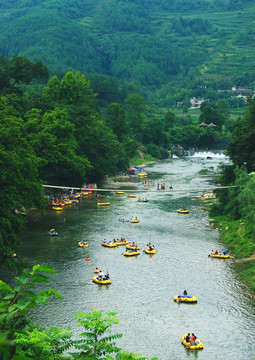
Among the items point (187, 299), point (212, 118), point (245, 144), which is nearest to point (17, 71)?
point (245, 144)

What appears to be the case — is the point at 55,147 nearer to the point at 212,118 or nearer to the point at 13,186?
the point at 13,186

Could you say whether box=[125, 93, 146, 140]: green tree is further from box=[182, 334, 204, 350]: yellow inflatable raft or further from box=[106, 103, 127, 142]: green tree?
box=[182, 334, 204, 350]: yellow inflatable raft

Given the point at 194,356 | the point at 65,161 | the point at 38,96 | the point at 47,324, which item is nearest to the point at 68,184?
the point at 65,161

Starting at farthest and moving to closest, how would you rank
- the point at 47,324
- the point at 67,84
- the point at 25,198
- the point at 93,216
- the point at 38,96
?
the point at 67,84 < the point at 38,96 < the point at 93,216 < the point at 25,198 < the point at 47,324

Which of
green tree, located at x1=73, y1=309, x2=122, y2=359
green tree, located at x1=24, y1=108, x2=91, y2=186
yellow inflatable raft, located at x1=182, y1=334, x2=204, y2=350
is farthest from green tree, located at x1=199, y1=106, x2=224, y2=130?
green tree, located at x1=73, y1=309, x2=122, y2=359

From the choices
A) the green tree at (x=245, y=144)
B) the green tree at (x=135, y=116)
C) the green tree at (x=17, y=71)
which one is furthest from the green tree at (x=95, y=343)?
the green tree at (x=135, y=116)

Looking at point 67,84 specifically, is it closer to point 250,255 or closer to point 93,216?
point 93,216

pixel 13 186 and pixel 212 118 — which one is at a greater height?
pixel 13 186

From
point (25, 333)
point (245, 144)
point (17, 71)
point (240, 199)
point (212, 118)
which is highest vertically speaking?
point (25, 333)
